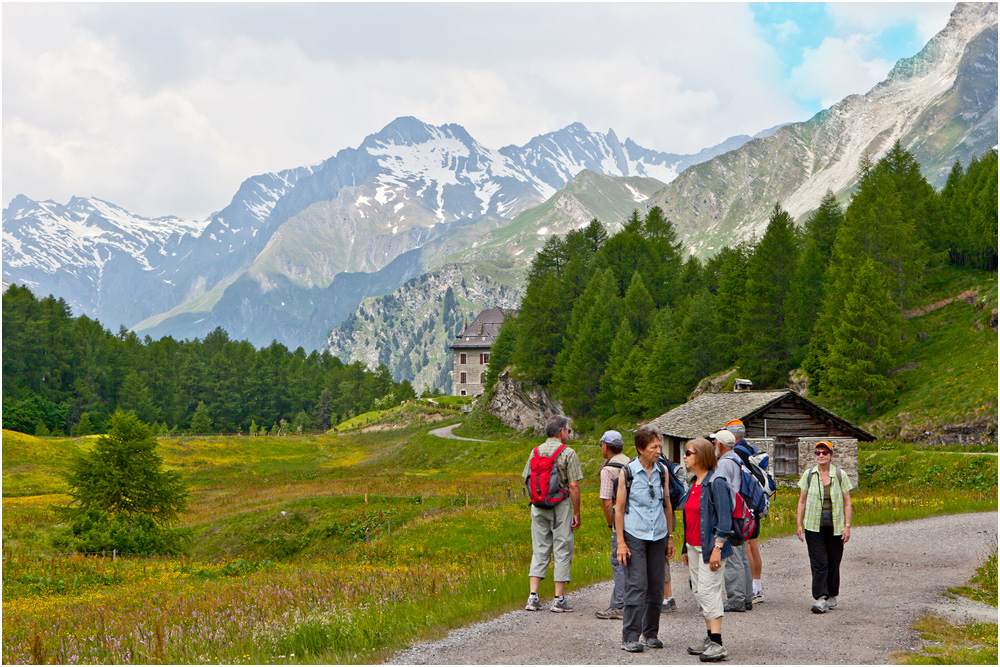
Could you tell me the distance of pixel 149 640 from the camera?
989 centimetres

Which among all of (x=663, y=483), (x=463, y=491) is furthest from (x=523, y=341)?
(x=663, y=483)

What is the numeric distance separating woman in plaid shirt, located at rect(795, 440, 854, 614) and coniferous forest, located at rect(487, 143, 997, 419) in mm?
39879

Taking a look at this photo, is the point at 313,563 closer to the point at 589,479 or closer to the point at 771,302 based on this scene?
the point at 589,479

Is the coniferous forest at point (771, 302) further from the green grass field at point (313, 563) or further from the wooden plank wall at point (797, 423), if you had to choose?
the wooden plank wall at point (797, 423)

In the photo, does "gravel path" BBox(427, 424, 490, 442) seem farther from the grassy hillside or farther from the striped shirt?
the striped shirt

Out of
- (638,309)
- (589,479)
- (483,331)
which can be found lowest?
(589,479)

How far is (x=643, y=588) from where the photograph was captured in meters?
9.05

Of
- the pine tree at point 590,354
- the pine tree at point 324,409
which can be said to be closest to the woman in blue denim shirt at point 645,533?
the pine tree at point 590,354

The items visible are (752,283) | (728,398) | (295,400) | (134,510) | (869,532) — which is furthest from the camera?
(295,400)

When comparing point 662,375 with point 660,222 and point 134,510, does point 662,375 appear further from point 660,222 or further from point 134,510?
point 134,510

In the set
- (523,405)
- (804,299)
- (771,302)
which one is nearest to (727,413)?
(804,299)

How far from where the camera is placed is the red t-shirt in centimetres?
922

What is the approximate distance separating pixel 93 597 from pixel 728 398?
3206 centimetres

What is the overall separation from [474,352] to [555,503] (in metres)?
119
